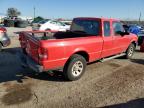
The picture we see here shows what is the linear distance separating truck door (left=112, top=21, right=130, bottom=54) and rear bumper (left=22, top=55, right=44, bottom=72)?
328 centimetres

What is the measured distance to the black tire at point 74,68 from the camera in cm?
596

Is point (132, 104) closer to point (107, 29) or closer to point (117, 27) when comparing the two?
point (107, 29)

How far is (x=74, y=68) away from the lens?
6180 millimetres

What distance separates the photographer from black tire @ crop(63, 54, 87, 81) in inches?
235

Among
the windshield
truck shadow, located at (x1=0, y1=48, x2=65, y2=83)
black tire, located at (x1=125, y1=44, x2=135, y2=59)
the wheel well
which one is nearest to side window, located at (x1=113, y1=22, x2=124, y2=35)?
the windshield

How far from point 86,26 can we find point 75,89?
2.64 m

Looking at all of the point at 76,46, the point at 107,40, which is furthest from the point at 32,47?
the point at 107,40

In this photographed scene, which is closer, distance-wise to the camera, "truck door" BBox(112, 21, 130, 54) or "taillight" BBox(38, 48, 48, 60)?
"taillight" BBox(38, 48, 48, 60)

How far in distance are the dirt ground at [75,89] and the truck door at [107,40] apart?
0.64 metres

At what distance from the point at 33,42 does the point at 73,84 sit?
5.33 ft

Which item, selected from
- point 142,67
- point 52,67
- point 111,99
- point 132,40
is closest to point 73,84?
point 52,67

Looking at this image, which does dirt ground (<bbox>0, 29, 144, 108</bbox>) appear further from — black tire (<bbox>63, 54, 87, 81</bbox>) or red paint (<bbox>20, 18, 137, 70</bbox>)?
red paint (<bbox>20, 18, 137, 70</bbox>)

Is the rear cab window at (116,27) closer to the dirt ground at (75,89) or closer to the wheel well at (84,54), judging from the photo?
the dirt ground at (75,89)

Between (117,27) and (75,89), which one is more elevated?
(117,27)
